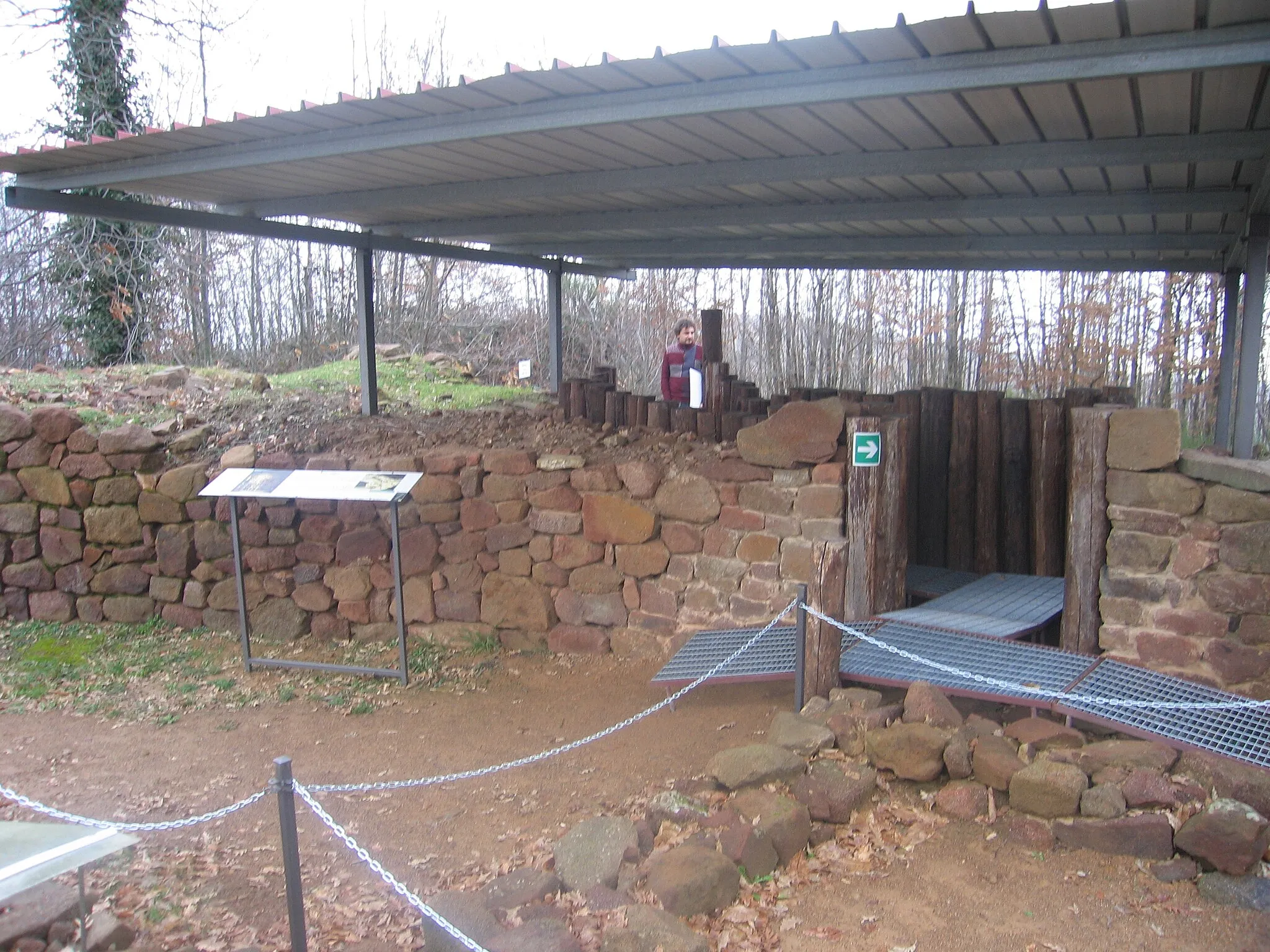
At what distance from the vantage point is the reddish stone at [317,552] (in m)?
7.32

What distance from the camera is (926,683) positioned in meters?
4.59

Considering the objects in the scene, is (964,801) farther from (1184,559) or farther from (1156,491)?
(1156,491)

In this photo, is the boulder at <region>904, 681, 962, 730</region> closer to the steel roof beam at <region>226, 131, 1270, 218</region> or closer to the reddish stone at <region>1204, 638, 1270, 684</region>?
the reddish stone at <region>1204, 638, 1270, 684</region>

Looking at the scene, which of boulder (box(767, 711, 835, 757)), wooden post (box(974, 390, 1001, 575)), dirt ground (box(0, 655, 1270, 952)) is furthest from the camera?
wooden post (box(974, 390, 1001, 575))

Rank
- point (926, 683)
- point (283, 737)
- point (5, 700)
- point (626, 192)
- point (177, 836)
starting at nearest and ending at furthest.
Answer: point (177, 836), point (926, 683), point (283, 737), point (5, 700), point (626, 192)

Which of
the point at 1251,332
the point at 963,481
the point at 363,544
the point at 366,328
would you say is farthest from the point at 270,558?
the point at 1251,332

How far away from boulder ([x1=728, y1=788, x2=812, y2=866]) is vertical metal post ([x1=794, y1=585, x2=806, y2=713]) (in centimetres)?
104

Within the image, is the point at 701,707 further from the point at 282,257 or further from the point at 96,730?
the point at 282,257

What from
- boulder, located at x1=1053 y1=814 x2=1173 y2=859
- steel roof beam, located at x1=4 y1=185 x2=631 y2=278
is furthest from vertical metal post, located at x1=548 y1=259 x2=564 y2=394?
boulder, located at x1=1053 y1=814 x2=1173 y2=859

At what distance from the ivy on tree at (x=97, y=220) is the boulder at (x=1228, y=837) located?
45.6 ft

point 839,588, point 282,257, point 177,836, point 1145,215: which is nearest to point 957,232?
point 1145,215

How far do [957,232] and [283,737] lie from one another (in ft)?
21.5

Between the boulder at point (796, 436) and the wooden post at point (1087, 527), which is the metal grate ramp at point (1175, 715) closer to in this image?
the wooden post at point (1087, 527)

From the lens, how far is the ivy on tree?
→ 43.4 ft
